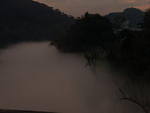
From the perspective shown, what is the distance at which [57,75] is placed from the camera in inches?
798

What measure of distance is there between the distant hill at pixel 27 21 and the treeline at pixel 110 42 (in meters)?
11.5

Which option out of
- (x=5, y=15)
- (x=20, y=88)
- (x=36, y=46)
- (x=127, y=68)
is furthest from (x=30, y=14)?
(x=127, y=68)

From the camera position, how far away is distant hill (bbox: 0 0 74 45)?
33.4 meters

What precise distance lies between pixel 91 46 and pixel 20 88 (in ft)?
16.2

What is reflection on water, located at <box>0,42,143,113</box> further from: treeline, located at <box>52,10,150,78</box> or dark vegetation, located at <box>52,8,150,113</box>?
treeline, located at <box>52,10,150,78</box>

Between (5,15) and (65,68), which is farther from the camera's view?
(5,15)

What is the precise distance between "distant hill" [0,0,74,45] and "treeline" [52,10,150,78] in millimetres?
11501

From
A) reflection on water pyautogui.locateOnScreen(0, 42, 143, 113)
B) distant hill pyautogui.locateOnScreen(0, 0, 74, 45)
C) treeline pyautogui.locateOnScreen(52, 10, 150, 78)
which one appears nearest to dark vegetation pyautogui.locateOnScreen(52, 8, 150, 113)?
treeline pyautogui.locateOnScreen(52, 10, 150, 78)

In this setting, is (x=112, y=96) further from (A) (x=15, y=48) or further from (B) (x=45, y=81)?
(A) (x=15, y=48)

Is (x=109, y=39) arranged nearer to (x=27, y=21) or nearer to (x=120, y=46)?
(x=120, y=46)

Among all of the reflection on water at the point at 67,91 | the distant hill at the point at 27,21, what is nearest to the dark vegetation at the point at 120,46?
the reflection on water at the point at 67,91

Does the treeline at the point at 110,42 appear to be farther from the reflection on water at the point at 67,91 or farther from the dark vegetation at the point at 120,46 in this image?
the reflection on water at the point at 67,91

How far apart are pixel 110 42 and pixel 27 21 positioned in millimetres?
22572

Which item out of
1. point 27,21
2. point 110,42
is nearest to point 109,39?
point 110,42
